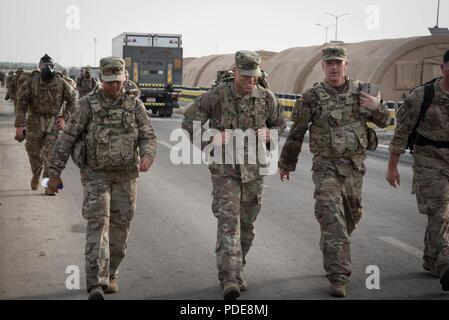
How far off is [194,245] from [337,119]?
7.97ft

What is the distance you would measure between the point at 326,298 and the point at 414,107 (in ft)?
6.22

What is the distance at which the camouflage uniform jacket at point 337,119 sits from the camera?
697cm

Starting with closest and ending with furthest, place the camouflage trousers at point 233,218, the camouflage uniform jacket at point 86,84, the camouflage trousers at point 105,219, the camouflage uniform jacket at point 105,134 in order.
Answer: the camouflage trousers at point 105,219, the camouflage trousers at point 233,218, the camouflage uniform jacket at point 105,134, the camouflage uniform jacket at point 86,84

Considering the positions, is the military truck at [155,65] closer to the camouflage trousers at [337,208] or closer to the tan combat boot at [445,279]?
the camouflage trousers at [337,208]

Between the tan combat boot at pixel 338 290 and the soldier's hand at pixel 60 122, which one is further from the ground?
the soldier's hand at pixel 60 122

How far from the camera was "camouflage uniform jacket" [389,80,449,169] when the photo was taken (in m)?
7.11

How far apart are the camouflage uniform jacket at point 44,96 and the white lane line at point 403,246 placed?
5208 mm

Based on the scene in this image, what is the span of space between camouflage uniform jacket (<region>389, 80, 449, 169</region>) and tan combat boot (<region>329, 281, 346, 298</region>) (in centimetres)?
140

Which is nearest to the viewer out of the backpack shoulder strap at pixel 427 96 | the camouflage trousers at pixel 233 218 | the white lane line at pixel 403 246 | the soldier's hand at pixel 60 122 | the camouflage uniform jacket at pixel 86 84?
the camouflage trousers at pixel 233 218

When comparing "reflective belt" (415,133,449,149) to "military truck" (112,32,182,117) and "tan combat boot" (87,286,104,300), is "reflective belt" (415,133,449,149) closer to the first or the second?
"tan combat boot" (87,286,104,300)

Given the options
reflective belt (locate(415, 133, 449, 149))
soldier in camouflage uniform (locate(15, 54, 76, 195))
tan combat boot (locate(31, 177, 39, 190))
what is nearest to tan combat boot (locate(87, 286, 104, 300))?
reflective belt (locate(415, 133, 449, 149))

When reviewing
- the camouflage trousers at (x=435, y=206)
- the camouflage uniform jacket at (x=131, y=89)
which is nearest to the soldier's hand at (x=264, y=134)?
the camouflage uniform jacket at (x=131, y=89)

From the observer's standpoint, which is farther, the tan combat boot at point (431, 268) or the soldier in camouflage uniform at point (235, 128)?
the tan combat boot at point (431, 268)

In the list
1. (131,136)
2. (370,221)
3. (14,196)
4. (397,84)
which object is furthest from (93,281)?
(397,84)
